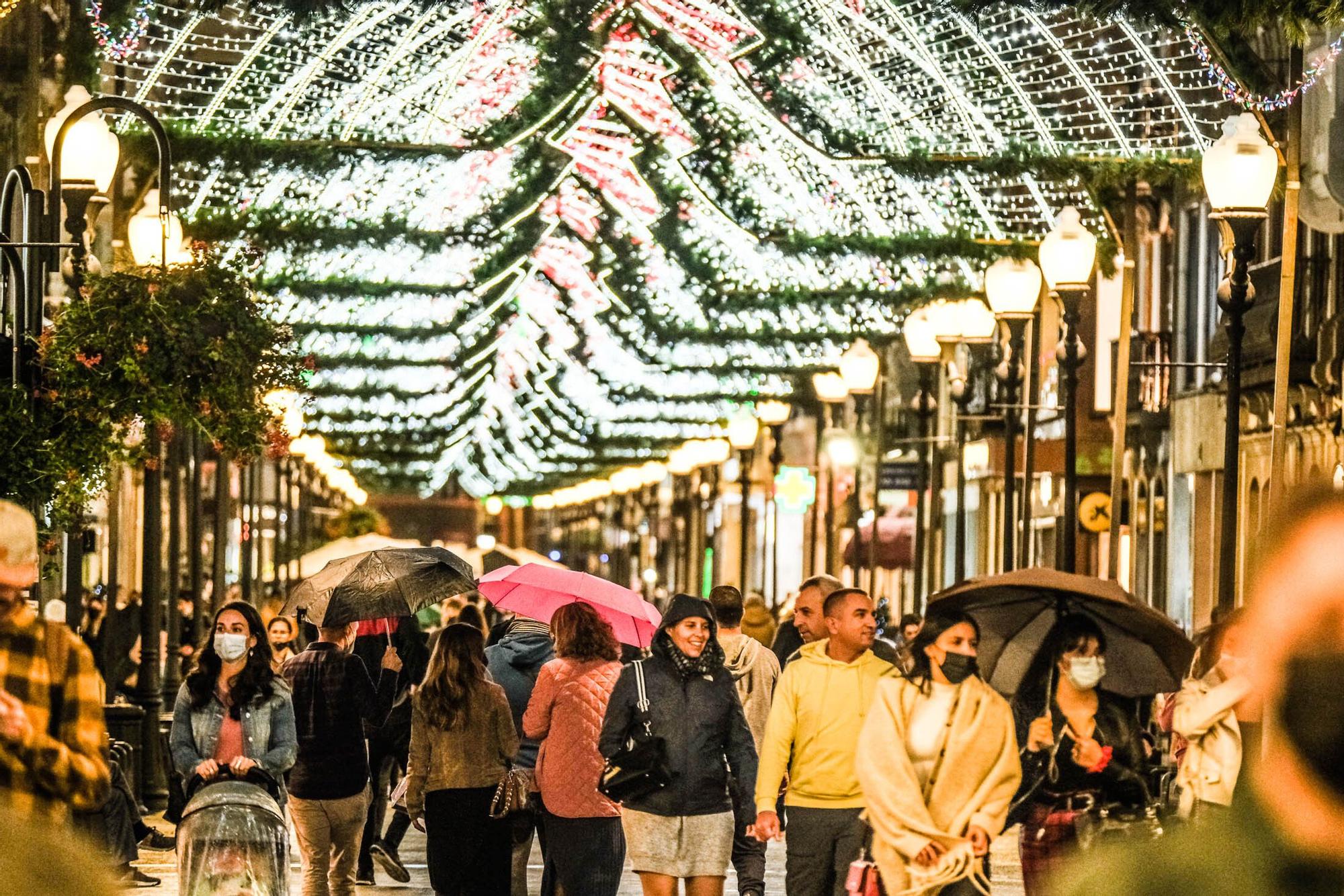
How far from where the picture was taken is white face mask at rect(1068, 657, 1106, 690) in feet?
33.9

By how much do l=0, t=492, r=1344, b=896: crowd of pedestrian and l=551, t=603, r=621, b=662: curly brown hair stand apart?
0.01m

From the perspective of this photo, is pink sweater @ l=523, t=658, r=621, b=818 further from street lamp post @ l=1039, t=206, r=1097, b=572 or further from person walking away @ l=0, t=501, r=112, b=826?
street lamp post @ l=1039, t=206, r=1097, b=572

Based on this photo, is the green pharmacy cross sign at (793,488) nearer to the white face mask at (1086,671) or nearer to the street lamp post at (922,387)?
the street lamp post at (922,387)

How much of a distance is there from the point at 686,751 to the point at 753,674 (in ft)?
11.0

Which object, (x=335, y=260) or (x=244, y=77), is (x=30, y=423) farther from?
(x=335, y=260)

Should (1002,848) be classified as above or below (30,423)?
below

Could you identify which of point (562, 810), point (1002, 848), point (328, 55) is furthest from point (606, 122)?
point (562, 810)

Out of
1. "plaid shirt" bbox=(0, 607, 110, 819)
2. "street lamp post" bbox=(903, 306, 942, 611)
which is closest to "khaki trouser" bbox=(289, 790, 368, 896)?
"plaid shirt" bbox=(0, 607, 110, 819)

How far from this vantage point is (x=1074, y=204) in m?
25.1

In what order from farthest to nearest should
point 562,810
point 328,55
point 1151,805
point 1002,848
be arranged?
1. point 328,55
2. point 1002,848
3. point 562,810
4. point 1151,805

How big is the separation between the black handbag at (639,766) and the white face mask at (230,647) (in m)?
1.92

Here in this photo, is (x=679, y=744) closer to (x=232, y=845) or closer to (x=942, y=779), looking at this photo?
(x=232, y=845)

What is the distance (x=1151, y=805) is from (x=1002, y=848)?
29.9 feet

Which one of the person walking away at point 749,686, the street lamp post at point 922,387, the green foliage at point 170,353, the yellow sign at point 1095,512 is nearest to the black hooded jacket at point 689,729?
the person walking away at point 749,686
